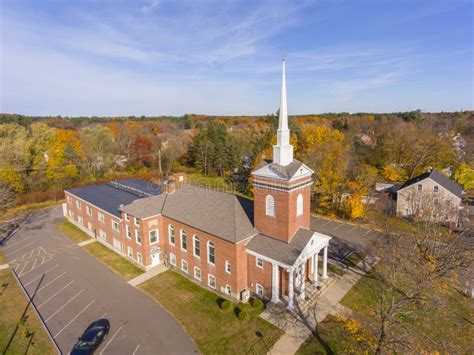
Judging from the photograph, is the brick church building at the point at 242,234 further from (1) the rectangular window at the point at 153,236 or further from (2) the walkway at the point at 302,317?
(2) the walkway at the point at 302,317

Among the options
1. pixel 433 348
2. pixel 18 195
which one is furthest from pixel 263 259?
pixel 18 195

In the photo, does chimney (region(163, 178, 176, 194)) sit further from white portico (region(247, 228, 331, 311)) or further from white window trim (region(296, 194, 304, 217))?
white window trim (region(296, 194, 304, 217))

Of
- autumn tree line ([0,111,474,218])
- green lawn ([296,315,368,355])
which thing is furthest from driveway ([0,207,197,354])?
autumn tree line ([0,111,474,218])

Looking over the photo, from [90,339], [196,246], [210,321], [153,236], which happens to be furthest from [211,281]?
[90,339]

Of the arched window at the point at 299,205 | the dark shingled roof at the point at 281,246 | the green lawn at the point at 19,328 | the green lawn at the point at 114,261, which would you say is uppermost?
the arched window at the point at 299,205

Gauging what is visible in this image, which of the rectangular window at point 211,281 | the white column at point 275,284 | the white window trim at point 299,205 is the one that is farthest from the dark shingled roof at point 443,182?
the rectangular window at point 211,281

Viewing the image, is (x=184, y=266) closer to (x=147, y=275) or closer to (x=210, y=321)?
(x=147, y=275)
